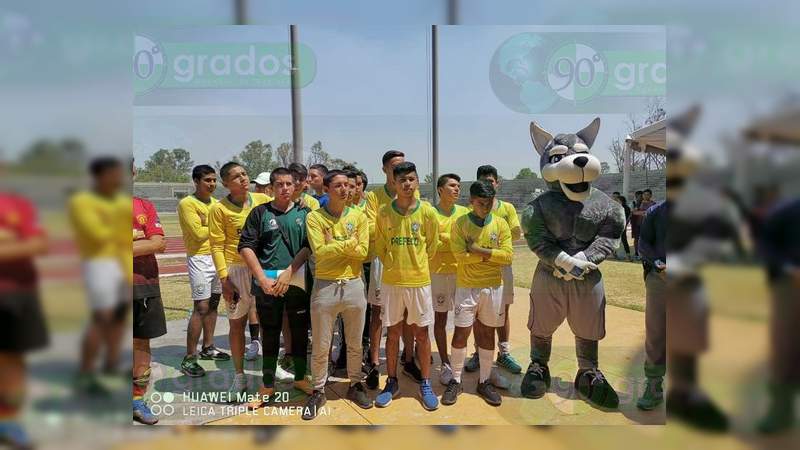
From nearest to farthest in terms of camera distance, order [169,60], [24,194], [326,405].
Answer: [24,194], [169,60], [326,405]

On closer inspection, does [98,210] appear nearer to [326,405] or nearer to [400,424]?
[326,405]

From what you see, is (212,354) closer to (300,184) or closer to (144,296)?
(144,296)

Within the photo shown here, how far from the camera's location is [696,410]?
10.0 feet

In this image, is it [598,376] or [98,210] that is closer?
[98,210]

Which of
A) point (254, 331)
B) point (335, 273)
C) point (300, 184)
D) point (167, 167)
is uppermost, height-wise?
point (167, 167)

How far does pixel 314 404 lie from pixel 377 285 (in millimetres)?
869

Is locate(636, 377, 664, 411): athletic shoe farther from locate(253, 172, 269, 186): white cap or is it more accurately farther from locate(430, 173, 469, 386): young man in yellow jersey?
locate(253, 172, 269, 186): white cap

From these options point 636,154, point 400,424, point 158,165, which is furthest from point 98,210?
point 636,154

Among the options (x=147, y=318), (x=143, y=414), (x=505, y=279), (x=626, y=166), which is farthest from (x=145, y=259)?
(x=626, y=166)

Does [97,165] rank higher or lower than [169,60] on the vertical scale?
lower

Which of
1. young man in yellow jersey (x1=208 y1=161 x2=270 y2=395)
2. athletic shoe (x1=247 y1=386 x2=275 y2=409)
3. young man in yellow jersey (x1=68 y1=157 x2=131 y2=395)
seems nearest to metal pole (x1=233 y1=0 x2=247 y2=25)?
young man in yellow jersey (x1=208 y1=161 x2=270 y2=395)

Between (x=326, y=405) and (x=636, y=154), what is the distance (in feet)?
7.88

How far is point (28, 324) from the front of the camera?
2660mm

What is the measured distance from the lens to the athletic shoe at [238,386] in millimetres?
3260
